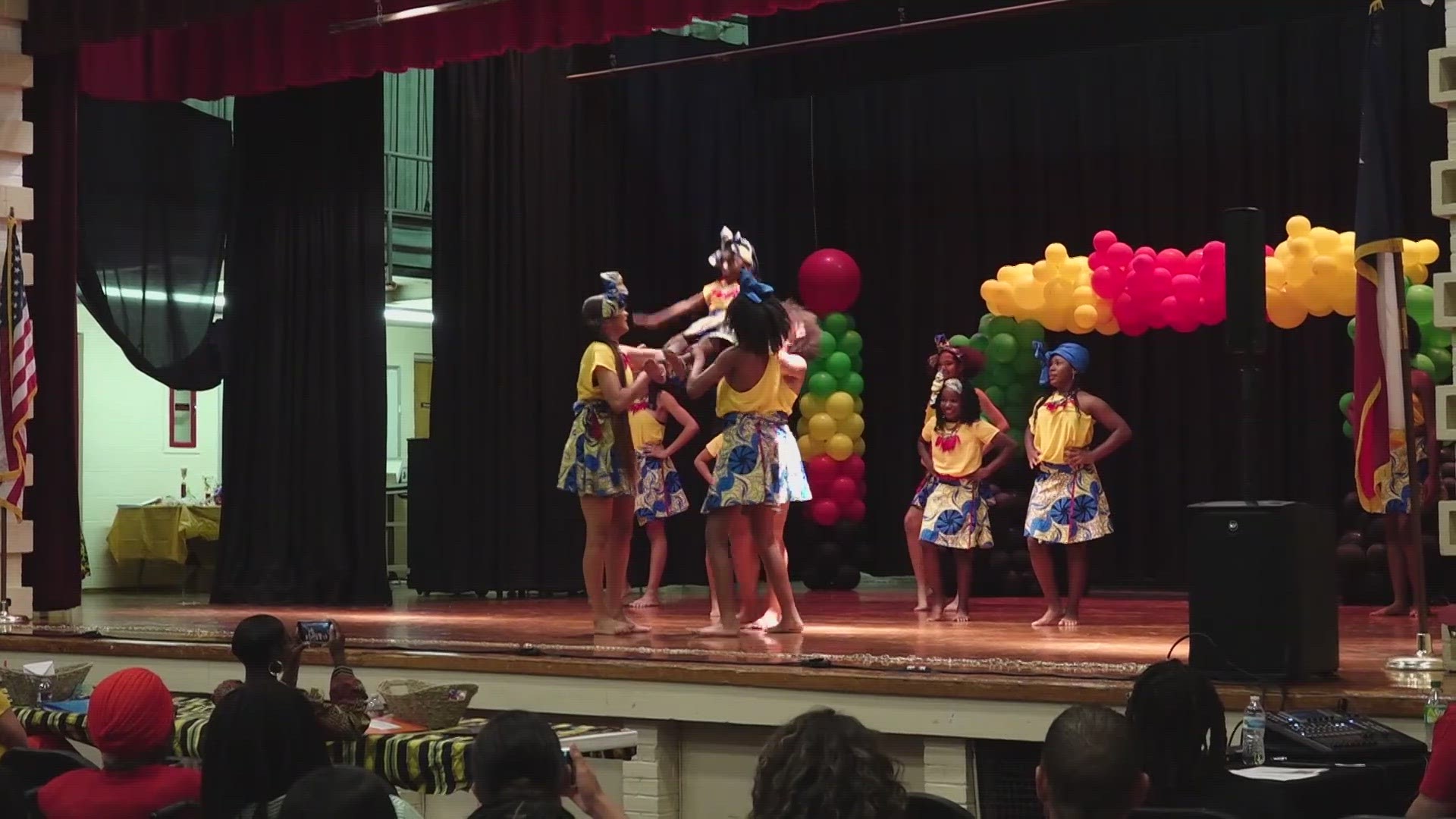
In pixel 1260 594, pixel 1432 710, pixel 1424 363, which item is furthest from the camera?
pixel 1424 363

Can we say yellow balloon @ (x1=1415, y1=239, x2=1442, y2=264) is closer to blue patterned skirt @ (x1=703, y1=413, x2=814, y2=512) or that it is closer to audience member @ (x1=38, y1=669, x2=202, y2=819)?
blue patterned skirt @ (x1=703, y1=413, x2=814, y2=512)

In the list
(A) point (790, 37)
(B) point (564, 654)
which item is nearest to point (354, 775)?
(B) point (564, 654)

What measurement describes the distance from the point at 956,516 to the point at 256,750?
17.3 feet

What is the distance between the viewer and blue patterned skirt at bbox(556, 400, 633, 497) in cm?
676

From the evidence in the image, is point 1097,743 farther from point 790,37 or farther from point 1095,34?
point 790,37

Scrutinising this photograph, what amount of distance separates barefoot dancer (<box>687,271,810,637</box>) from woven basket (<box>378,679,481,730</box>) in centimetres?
239

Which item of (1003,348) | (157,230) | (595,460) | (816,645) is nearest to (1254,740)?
(816,645)

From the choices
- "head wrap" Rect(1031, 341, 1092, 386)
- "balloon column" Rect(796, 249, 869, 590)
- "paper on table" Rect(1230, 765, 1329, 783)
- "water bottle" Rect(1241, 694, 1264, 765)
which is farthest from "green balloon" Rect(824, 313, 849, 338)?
"paper on table" Rect(1230, 765, 1329, 783)

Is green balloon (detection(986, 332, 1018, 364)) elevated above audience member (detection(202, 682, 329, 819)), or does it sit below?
above

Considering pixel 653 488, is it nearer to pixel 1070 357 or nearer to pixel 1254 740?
pixel 1070 357

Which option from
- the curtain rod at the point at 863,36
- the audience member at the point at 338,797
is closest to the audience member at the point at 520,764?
the audience member at the point at 338,797

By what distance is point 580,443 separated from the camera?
684 centimetres

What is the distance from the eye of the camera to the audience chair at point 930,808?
2848mm

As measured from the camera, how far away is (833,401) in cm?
1087
